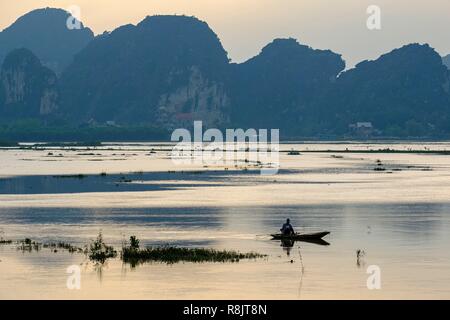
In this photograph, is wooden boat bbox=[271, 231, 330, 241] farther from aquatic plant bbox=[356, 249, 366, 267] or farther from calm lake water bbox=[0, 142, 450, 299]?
aquatic plant bbox=[356, 249, 366, 267]

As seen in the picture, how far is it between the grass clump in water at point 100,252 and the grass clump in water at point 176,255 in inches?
21.1

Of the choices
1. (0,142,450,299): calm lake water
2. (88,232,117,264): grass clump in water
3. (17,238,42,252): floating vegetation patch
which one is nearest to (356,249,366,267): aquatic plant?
(0,142,450,299): calm lake water

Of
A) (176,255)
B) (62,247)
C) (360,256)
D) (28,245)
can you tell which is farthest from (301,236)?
(28,245)

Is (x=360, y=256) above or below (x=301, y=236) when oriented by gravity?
below

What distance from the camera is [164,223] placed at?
54.2m

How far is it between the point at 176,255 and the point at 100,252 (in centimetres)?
314

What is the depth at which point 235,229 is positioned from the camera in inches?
2023

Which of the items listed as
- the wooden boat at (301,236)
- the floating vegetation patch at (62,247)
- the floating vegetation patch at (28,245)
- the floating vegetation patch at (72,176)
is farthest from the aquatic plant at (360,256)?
the floating vegetation patch at (72,176)

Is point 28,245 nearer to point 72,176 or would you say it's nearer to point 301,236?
point 301,236

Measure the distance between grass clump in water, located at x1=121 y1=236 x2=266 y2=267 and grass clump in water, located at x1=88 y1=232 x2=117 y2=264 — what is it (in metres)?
0.54

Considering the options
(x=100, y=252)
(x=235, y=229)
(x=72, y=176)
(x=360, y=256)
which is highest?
(x=72, y=176)

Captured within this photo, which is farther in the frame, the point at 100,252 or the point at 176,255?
the point at 100,252

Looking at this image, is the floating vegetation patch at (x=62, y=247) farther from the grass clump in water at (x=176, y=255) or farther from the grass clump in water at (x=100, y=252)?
the grass clump in water at (x=176, y=255)
